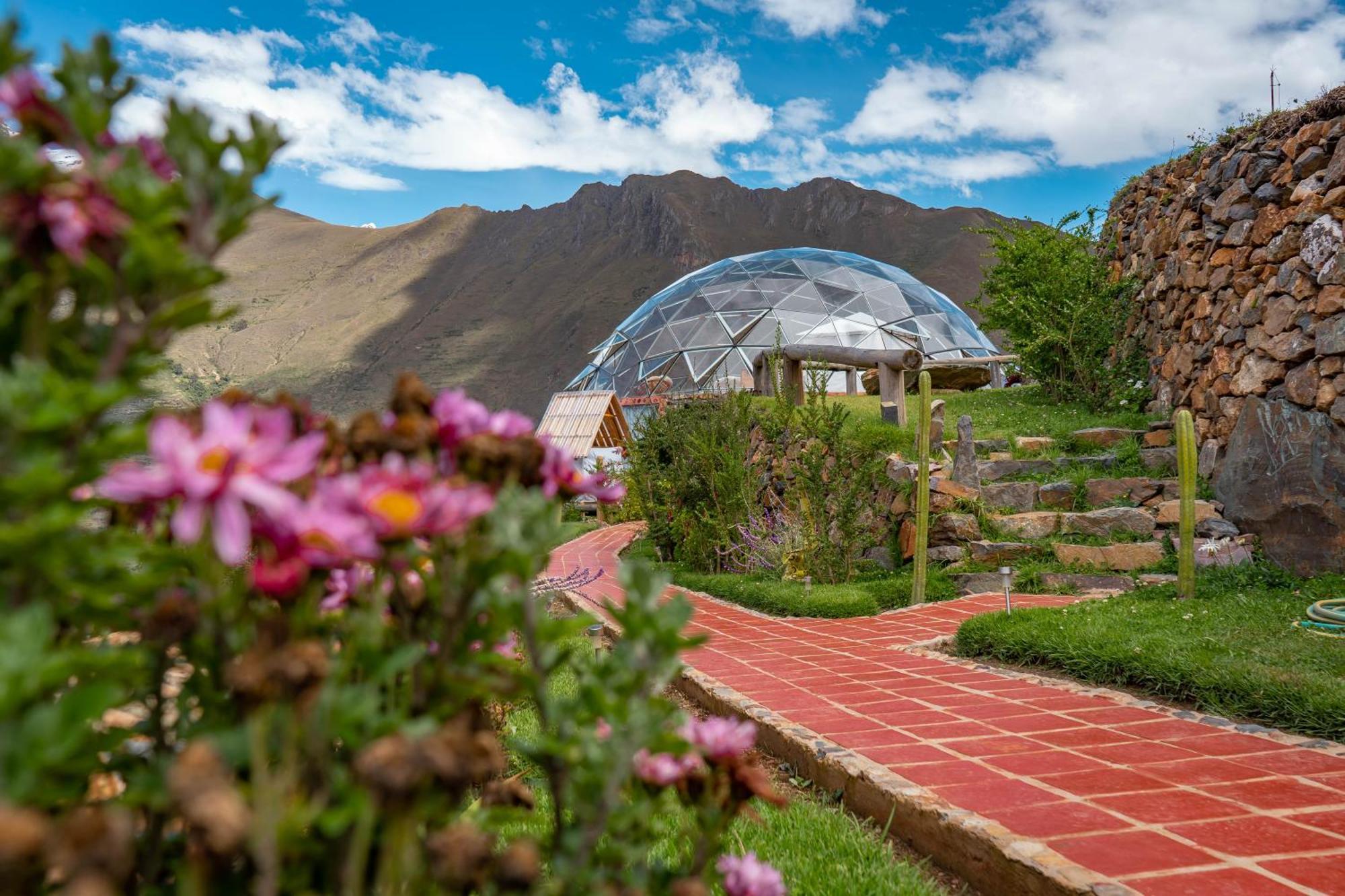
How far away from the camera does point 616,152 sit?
89.0 metres

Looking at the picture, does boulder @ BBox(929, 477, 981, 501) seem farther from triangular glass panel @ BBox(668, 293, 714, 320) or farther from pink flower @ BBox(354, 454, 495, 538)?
triangular glass panel @ BBox(668, 293, 714, 320)

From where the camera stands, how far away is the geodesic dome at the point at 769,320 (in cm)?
1917

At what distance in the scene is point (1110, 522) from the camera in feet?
23.0

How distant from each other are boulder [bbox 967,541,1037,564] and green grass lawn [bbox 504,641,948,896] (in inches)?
181

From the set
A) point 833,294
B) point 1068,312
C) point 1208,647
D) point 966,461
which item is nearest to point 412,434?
point 1208,647

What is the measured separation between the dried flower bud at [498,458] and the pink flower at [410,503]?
9 centimetres

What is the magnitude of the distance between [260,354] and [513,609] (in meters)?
57.7

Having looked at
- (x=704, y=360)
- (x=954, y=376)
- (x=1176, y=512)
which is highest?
(x=704, y=360)

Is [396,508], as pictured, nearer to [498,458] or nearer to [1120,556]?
[498,458]

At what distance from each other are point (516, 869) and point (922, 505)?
6.32 metres

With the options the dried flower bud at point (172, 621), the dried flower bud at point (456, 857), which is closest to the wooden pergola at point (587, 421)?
the dried flower bud at point (172, 621)

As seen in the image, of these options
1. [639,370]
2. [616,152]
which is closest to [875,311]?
[639,370]

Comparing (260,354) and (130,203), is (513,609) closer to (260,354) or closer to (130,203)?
(130,203)

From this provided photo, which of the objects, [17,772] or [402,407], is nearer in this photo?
[17,772]
